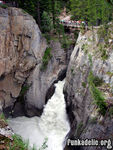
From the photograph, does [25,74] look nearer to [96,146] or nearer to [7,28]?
[7,28]

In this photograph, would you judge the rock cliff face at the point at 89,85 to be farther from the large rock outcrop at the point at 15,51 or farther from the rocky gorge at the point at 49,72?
the large rock outcrop at the point at 15,51

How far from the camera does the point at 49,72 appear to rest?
22.0m

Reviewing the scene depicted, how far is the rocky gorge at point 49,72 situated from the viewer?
12.8 m

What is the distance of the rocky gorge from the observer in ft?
42.0

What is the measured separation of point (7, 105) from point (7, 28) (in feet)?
29.9

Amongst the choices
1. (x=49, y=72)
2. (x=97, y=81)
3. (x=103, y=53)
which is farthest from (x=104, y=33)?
(x=49, y=72)

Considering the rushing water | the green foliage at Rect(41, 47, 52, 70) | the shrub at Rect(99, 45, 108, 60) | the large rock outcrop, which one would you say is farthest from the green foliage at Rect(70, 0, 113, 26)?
the rushing water

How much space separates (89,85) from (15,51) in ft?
32.7

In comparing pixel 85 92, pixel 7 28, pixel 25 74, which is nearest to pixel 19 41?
pixel 7 28

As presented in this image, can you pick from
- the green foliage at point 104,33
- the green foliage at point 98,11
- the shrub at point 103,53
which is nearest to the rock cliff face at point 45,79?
the green foliage at point 98,11

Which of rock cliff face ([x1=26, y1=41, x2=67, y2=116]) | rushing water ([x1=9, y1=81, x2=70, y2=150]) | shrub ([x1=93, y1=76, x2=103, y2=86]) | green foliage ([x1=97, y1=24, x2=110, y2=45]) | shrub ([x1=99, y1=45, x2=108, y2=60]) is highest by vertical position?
green foliage ([x1=97, y1=24, x2=110, y2=45])

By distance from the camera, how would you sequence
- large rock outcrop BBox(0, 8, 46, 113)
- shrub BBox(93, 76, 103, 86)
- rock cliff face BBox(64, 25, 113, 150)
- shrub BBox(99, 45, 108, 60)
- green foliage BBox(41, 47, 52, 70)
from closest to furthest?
rock cliff face BBox(64, 25, 113, 150)
shrub BBox(93, 76, 103, 86)
shrub BBox(99, 45, 108, 60)
large rock outcrop BBox(0, 8, 46, 113)
green foliage BBox(41, 47, 52, 70)

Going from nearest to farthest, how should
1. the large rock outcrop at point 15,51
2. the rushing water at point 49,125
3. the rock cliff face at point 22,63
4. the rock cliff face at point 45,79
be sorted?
the rushing water at point 49,125 → the large rock outcrop at point 15,51 → the rock cliff face at point 22,63 → the rock cliff face at point 45,79

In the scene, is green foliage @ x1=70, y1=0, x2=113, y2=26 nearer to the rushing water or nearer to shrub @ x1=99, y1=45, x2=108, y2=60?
shrub @ x1=99, y1=45, x2=108, y2=60
